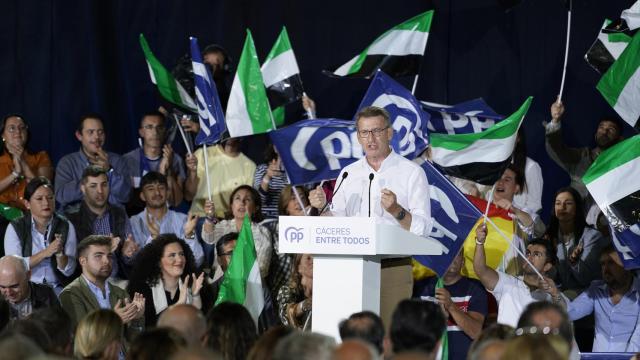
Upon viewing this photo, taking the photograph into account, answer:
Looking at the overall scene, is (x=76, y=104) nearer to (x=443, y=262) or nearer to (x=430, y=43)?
(x=430, y=43)

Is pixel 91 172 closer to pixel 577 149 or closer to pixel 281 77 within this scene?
pixel 281 77

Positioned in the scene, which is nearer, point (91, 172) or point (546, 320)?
point (546, 320)

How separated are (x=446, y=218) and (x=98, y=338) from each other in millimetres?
3248

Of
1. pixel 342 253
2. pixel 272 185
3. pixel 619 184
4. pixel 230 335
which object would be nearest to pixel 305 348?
A: pixel 230 335

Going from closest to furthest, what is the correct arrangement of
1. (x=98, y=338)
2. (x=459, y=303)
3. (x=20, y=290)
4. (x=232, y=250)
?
(x=98, y=338) < (x=20, y=290) < (x=459, y=303) < (x=232, y=250)

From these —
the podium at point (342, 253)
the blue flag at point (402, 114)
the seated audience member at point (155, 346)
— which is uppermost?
the blue flag at point (402, 114)

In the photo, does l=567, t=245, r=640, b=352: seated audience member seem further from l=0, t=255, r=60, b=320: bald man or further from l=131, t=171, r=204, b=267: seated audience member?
l=0, t=255, r=60, b=320: bald man

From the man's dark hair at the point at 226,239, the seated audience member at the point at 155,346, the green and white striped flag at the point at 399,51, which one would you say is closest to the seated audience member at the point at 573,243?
the green and white striped flag at the point at 399,51

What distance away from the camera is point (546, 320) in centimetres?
507

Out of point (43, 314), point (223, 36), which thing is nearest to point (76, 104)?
point (223, 36)

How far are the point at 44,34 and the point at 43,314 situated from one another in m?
6.06

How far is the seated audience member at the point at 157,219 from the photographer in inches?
369

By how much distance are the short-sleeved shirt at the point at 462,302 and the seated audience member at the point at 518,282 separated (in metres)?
0.10

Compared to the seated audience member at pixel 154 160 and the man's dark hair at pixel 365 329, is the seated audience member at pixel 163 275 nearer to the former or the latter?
the seated audience member at pixel 154 160
